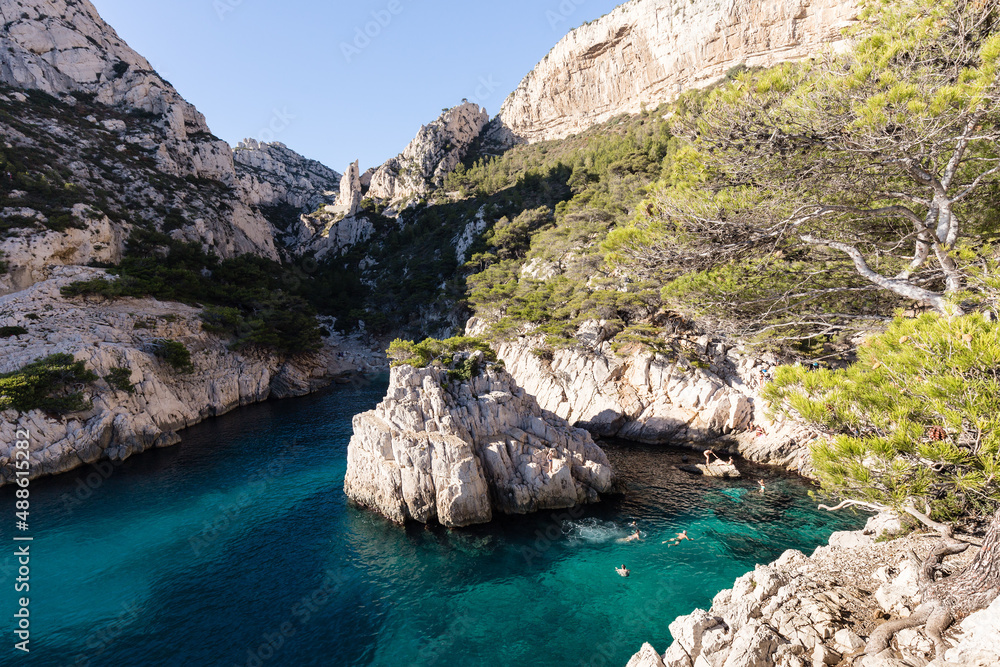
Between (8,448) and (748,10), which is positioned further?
(748,10)

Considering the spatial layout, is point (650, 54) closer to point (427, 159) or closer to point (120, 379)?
point (427, 159)

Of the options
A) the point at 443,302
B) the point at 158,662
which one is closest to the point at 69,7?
the point at 443,302

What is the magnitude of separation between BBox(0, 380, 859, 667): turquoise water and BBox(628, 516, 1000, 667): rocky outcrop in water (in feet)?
14.7

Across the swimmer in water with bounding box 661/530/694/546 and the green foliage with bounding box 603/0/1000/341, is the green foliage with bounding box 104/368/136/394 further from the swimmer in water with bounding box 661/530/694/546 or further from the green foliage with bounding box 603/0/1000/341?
the swimmer in water with bounding box 661/530/694/546

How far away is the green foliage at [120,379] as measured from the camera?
2869 cm

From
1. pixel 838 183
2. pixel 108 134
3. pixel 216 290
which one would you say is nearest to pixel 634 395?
pixel 838 183

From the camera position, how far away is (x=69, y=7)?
195 ft

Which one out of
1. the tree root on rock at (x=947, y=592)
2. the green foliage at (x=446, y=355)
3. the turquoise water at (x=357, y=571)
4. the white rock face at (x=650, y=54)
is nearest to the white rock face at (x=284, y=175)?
the white rock face at (x=650, y=54)

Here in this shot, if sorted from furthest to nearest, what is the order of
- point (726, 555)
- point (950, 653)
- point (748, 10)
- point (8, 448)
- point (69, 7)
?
point (748, 10) → point (69, 7) → point (8, 448) → point (726, 555) → point (950, 653)

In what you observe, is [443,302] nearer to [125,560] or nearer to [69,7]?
[125,560]

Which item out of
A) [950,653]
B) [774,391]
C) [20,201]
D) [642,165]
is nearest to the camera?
[950,653]

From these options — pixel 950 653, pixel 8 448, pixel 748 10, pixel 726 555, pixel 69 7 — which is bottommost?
pixel 726 555

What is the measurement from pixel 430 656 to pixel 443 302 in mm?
50773

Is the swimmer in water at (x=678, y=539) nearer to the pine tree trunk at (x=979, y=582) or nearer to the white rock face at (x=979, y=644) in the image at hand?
the pine tree trunk at (x=979, y=582)
